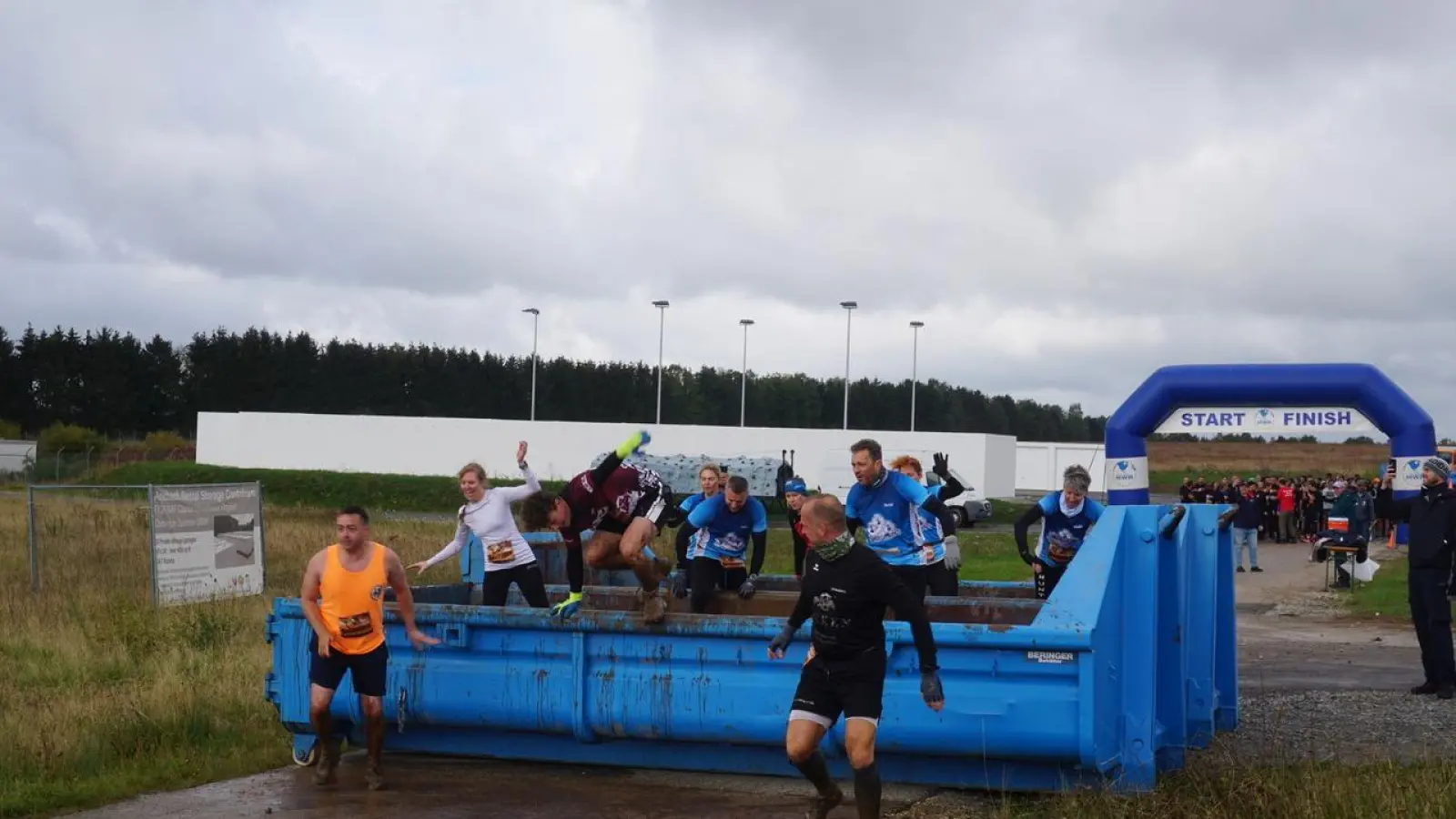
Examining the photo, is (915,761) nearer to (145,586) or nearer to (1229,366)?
(1229,366)

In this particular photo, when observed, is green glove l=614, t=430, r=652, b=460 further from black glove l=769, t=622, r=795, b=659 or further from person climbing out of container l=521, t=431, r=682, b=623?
black glove l=769, t=622, r=795, b=659

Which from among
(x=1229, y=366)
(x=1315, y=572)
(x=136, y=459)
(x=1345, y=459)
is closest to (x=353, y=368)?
(x=136, y=459)

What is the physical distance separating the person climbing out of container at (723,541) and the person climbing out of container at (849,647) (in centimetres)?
349

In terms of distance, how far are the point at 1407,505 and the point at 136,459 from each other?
61.4m

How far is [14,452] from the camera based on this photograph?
62000mm

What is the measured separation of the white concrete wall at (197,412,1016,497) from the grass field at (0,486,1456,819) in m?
33.9

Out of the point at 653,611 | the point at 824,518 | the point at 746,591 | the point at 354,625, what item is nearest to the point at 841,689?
the point at 824,518

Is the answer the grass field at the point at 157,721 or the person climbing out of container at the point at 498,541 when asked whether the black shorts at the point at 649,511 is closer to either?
the person climbing out of container at the point at 498,541

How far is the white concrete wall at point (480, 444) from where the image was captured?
51.3 meters

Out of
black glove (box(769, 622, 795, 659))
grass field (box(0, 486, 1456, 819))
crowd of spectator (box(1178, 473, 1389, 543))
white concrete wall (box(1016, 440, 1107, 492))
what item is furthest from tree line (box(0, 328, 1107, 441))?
black glove (box(769, 622, 795, 659))

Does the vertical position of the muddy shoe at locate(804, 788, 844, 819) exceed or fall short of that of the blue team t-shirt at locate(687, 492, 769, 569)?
it falls short

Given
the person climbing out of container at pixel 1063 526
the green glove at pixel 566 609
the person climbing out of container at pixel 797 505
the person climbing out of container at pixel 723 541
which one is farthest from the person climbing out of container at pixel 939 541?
the green glove at pixel 566 609

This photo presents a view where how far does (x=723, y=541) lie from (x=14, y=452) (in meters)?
60.6

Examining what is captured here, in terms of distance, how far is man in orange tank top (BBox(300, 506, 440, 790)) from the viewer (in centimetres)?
789
